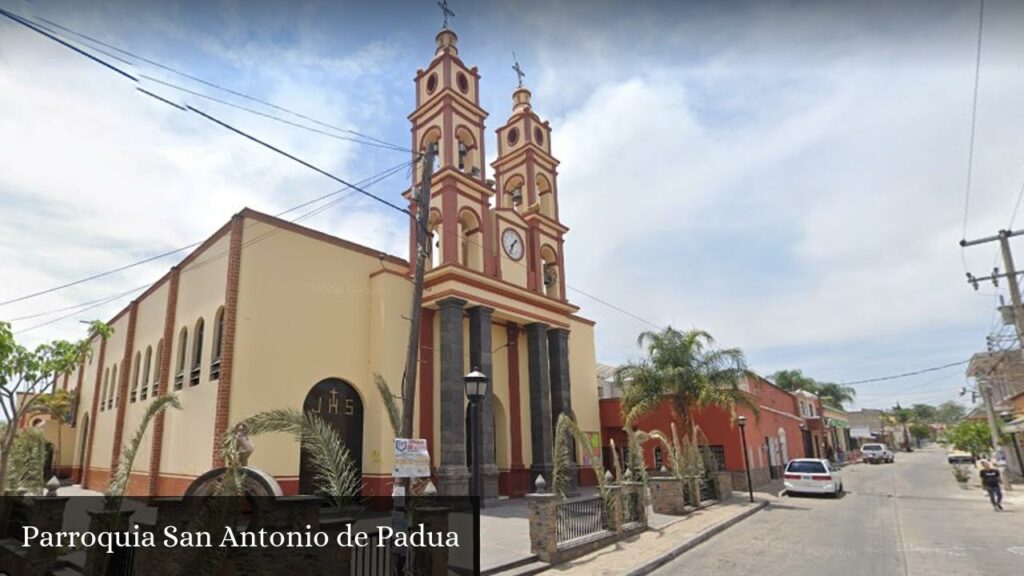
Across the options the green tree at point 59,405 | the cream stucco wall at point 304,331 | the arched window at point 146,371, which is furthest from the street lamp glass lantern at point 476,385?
the green tree at point 59,405

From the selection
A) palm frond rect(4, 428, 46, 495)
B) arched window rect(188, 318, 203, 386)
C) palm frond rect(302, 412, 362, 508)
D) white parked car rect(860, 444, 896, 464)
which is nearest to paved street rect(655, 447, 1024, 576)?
palm frond rect(302, 412, 362, 508)

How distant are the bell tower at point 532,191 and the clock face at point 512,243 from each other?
34cm

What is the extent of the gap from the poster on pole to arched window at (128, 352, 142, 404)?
1868 cm

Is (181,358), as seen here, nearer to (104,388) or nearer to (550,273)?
(104,388)

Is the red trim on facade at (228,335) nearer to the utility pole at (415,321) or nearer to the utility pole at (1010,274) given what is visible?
the utility pole at (415,321)

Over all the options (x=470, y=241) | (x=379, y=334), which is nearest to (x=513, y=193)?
(x=470, y=241)

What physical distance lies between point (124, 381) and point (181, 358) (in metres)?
6.93

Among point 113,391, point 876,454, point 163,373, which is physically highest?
point 113,391

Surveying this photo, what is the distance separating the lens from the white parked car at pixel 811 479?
821 inches

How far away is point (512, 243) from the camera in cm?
2273

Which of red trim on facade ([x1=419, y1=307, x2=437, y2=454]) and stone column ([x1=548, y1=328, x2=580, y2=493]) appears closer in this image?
red trim on facade ([x1=419, y1=307, x2=437, y2=454])

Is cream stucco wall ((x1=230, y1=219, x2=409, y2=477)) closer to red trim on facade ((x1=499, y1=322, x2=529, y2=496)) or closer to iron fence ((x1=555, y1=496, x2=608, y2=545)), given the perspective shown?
red trim on facade ((x1=499, y1=322, x2=529, y2=496))

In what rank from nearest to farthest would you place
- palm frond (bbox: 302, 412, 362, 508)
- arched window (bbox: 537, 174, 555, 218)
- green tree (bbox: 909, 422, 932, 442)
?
palm frond (bbox: 302, 412, 362, 508) → arched window (bbox: 537, 174, 555, 218) → green tree (bbox: 909, 422, 932, 442)

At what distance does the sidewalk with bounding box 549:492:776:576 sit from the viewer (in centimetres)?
980
